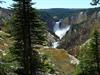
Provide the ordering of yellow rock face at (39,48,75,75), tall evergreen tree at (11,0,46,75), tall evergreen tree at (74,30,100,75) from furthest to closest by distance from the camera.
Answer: yellow rock face at (39,48,75,75) < tall evergreen tree at (74,30,100,75) < tall evergreen tree at (11,0,46,75)

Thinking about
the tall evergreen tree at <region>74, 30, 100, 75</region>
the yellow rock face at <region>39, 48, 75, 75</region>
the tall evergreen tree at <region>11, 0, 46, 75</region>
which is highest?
the tall evergreen tree at <region>11, 0, 46, 75</region>

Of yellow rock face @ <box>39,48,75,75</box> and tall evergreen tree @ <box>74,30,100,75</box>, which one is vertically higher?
tall evergreen tree @ <box>74,30,100,75</box>

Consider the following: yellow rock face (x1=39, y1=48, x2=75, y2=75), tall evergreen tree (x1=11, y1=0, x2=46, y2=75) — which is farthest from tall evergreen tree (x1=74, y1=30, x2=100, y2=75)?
yellow rock face (x1=39, y1=48, x2=75, y2=75)

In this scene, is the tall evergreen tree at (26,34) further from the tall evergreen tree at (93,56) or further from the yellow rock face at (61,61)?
the yellow rock face at (61,61)

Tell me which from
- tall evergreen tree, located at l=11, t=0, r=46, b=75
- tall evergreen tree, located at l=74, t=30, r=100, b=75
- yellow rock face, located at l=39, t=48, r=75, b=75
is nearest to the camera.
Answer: tall evergreen tree, located at l=11, t=0, r=46, b=75

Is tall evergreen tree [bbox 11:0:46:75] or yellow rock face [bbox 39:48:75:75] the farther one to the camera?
yellow rock face [bbox 39:48:75:75]

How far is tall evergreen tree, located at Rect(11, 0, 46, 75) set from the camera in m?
28.6

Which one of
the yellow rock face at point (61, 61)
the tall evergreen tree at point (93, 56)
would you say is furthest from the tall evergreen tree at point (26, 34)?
the yellow rock face at point (61, 61)

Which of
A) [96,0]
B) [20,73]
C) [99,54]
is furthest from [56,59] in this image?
[96,0]

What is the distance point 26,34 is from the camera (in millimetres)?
29141

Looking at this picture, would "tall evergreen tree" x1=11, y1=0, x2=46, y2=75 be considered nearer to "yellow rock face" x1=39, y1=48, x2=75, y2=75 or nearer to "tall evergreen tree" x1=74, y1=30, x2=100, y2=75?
"tall evergreen tree" x1=74, y1=30, x2=100, y2=75

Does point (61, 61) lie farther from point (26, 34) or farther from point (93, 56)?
point (26, 34)

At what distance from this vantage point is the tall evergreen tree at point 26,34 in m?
28.6

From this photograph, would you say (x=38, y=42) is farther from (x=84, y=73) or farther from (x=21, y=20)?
(x=84, y=73)
